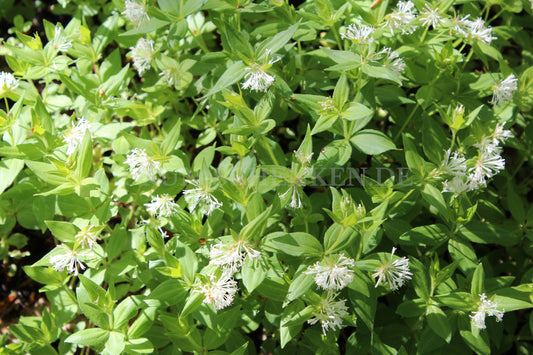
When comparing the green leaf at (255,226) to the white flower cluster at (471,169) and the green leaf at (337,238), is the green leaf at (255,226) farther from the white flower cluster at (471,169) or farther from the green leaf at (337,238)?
the white flower cluster at (471,169)

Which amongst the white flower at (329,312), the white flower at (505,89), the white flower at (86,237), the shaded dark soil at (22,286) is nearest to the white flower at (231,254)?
the white flower at (329,312)

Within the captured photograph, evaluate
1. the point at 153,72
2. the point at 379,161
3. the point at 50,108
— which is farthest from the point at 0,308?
the point at 379,161

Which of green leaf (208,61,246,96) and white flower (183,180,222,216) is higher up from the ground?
green leaf (208,61,246,96)

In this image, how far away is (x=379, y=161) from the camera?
205cm

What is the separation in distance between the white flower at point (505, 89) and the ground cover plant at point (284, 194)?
0.5 inches

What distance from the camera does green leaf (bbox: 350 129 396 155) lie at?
5.67 ft

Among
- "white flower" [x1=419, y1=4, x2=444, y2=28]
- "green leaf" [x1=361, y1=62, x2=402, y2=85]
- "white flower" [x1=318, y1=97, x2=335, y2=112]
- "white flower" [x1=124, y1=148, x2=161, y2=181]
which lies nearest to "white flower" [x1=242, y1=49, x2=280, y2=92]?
"white flower" [x1=318, y1=97, x2=335, y2=112]

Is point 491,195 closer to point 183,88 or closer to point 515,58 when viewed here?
point 515,58

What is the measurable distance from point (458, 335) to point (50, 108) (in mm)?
2381

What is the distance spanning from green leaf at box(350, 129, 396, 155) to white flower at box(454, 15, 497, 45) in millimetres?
682

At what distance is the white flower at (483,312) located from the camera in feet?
5.18

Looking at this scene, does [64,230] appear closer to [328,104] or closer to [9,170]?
[9,170]

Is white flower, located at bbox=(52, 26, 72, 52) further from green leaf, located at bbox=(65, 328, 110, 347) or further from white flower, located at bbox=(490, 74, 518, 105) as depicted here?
white flower, located at bbox=(490, 74, 518, 105)

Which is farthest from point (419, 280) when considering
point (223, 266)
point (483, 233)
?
point (223, 266)
